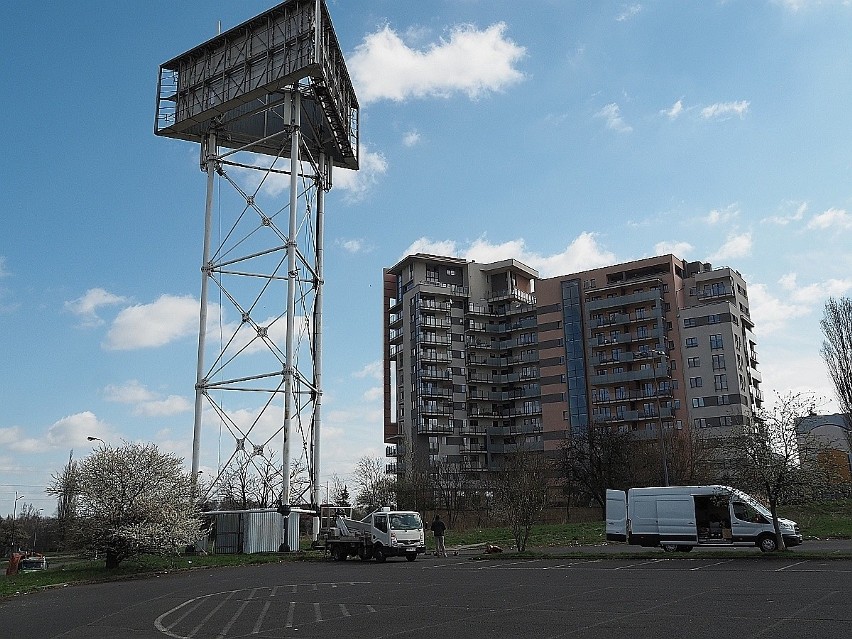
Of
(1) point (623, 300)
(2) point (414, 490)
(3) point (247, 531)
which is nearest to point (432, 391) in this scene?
(1) point (623, 300)

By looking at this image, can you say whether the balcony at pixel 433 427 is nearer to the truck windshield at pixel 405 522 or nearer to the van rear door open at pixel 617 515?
the truck windshield at pixel 405 522

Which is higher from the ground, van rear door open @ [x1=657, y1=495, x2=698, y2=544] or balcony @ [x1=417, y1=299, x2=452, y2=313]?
balcony @ [x1=417, y1=299, x2=452, y2=313]

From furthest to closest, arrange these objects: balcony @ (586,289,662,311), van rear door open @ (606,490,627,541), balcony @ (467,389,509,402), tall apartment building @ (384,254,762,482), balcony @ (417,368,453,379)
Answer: balcony @ (467,389,509,402), balcony @ (417,368,453,379), balcony @ (586,289,662,311), tall apartment building @ (384,254,762,482), van rear door open @ (606,490,627,541)

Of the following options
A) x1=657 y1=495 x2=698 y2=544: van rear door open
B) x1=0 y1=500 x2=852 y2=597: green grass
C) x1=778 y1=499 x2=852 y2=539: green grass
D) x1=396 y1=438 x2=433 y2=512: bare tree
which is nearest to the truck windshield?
x1=0 y1=500 x2=852 y2=597: green grass

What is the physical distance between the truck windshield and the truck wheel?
1021 mm

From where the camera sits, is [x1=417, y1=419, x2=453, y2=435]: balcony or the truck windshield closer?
the truck windshield

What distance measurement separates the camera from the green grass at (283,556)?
88.3 ft

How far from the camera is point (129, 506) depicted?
98.7 feet

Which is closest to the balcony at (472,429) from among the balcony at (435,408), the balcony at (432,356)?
the balcony at (435,408)

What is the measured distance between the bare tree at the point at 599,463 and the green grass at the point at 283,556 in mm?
16879

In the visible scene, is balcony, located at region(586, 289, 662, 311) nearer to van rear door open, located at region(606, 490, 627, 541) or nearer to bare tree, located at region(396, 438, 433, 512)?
bare tree, located at region(396, 438, 433, 512)

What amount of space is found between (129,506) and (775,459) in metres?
23.3

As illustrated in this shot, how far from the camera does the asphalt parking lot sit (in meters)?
12.4

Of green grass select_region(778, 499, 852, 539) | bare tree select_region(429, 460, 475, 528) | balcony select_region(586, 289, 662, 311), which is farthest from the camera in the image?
balcony select_region(586, 289, 662, 311)
